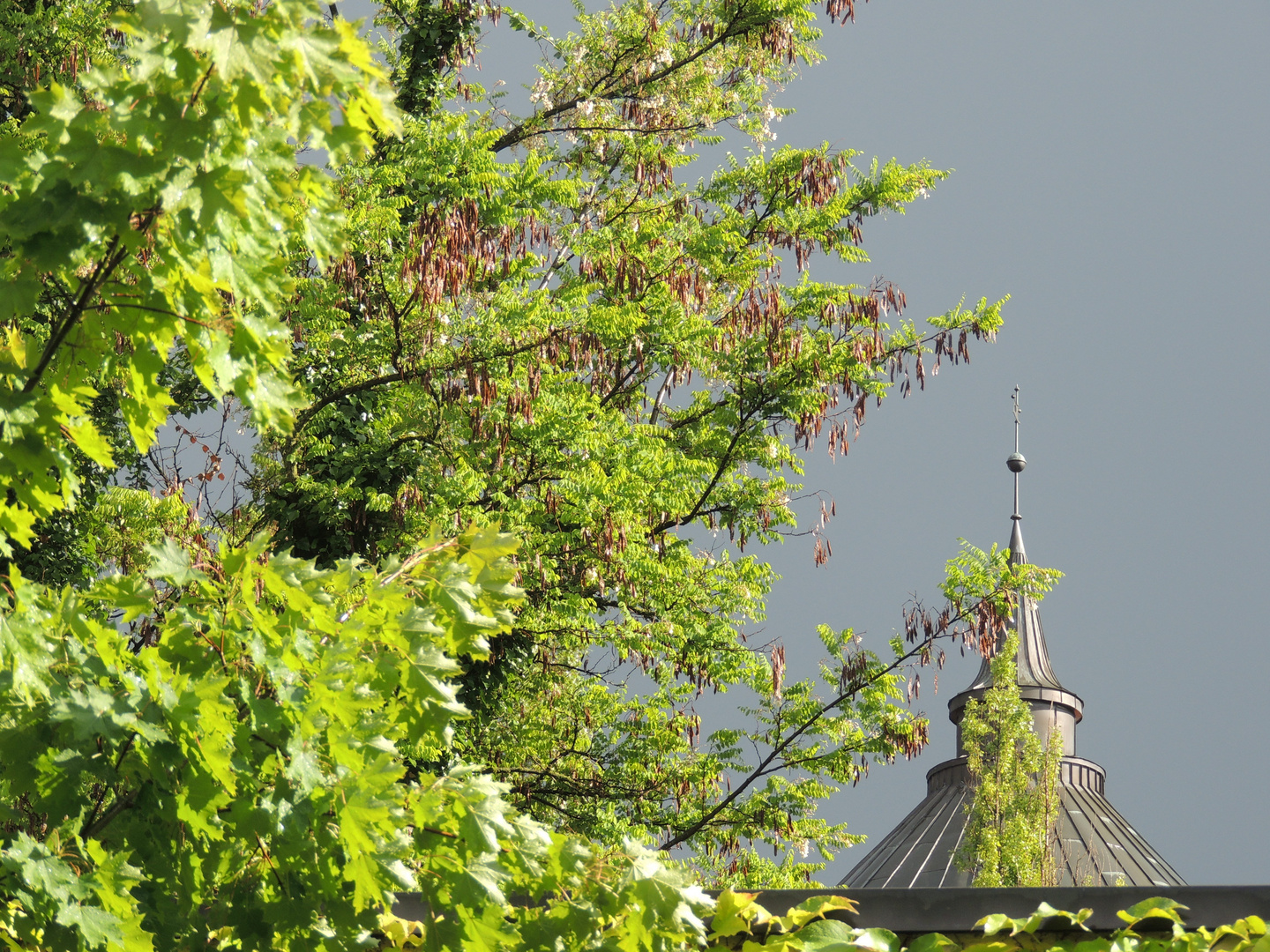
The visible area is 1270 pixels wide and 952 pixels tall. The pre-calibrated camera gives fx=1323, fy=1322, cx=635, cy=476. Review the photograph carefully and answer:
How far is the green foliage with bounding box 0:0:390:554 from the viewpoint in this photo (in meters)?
2.73

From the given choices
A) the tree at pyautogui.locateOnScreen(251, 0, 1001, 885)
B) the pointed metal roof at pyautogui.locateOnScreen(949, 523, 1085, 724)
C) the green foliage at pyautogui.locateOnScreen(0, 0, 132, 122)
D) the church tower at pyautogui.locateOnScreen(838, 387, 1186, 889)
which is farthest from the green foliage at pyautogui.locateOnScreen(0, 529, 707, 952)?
the pointed metal roof at pyautogui.locateOnScreen(949, 523, 1085, 724)

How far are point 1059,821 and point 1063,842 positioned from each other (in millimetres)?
3386

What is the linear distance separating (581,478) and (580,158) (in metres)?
5.56

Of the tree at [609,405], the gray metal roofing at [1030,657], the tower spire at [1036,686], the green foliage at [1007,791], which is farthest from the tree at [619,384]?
the gray metal roofing at [1030,657]

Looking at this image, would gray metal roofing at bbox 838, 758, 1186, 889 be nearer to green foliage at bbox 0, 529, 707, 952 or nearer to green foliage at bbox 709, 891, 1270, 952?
green foliage at bbox 709, 891, 1270, 952

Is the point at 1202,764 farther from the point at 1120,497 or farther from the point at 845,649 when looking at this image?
Answer: the point at 845,649

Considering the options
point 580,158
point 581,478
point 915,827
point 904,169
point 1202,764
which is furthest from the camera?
point 1202,764

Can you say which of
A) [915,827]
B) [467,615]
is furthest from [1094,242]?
[467,615]

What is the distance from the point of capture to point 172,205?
2.71 meters

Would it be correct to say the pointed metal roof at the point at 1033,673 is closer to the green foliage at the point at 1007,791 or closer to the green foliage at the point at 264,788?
the green foliage at the point at 1007,791

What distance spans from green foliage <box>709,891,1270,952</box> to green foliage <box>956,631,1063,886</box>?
9.86m

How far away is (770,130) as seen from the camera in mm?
15891

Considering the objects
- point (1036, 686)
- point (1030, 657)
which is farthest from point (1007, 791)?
point (1030, 657)

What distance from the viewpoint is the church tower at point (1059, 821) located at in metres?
28.1
